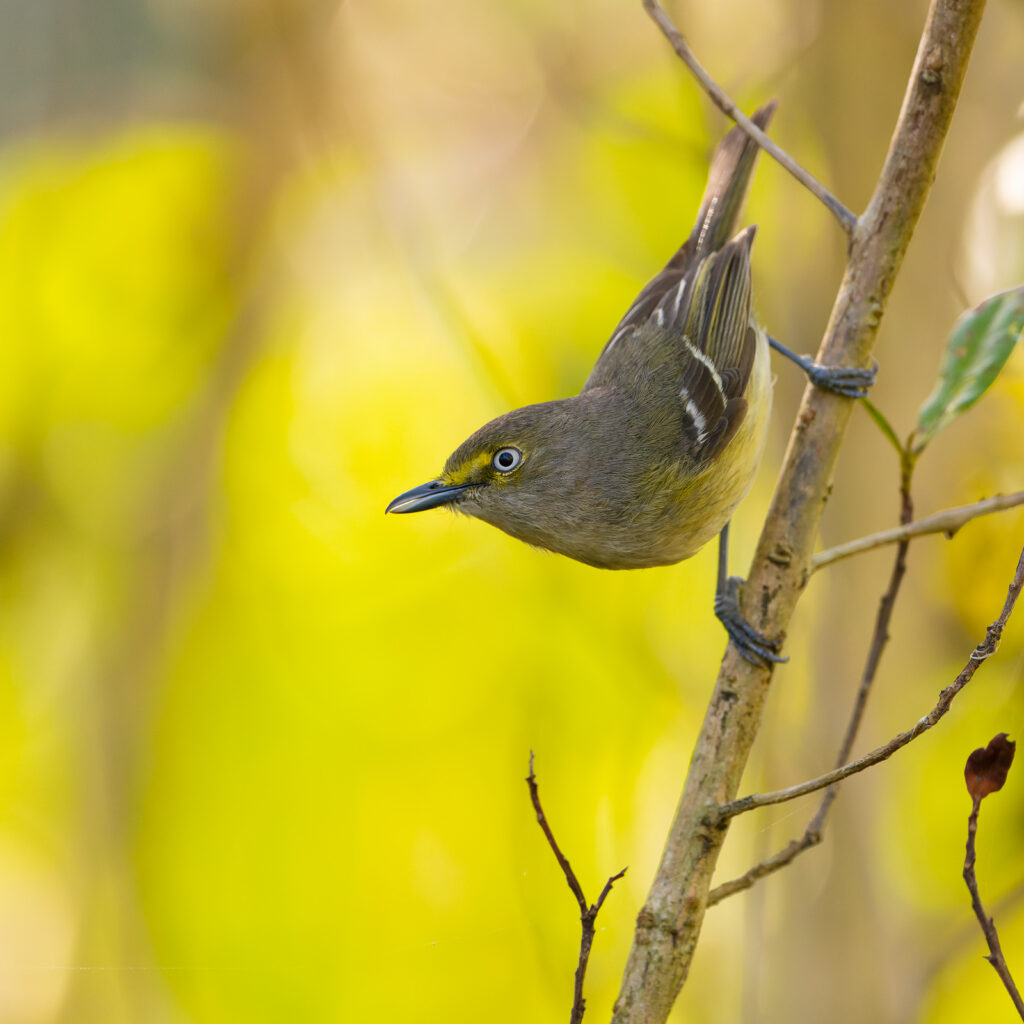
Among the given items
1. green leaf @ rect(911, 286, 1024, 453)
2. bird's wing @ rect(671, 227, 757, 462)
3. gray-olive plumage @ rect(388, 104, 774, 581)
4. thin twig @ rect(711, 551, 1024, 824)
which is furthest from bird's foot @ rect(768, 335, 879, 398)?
thin twig @ rect(711, 551, 1024, 824)

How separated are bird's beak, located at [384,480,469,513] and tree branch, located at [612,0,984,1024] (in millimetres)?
593

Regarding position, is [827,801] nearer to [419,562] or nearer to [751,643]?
[751,643]

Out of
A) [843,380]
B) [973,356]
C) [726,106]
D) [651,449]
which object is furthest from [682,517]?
[726,106]

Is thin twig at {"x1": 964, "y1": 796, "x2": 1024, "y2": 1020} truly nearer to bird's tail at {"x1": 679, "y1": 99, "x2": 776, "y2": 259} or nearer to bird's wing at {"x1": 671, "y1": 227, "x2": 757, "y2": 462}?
bird's wing at {"x1": 671, "y1": 227, "x2": 757, "y2": 462}

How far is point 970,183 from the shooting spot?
2.81 meters

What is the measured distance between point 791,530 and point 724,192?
1.14 meters

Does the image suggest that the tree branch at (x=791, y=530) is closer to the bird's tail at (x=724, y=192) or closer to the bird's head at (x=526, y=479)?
the bird's head at (x=526, y=479)

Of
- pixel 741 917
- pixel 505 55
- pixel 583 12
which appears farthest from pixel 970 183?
pixel 741 917

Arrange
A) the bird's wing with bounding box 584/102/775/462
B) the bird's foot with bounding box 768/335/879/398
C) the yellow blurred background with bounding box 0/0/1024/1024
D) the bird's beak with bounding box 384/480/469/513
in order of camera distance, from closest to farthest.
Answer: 1. the bird's foot with bounding box 768/335/879/398
2. the bird's beak with bounding box 384/480/469/513
3. the bird's wing with bounding box 584/102/775/462
4. the yellow blurred background with bounding box 0/0/1024/1024

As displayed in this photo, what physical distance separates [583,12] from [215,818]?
3021 mm

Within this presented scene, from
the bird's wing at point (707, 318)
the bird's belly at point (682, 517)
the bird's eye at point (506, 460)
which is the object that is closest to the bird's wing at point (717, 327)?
the bird's wing at point (707, 318)

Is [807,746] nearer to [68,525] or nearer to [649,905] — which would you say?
[649,905]

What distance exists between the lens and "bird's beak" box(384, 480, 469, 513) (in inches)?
72.7

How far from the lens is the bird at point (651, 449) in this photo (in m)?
1.91
